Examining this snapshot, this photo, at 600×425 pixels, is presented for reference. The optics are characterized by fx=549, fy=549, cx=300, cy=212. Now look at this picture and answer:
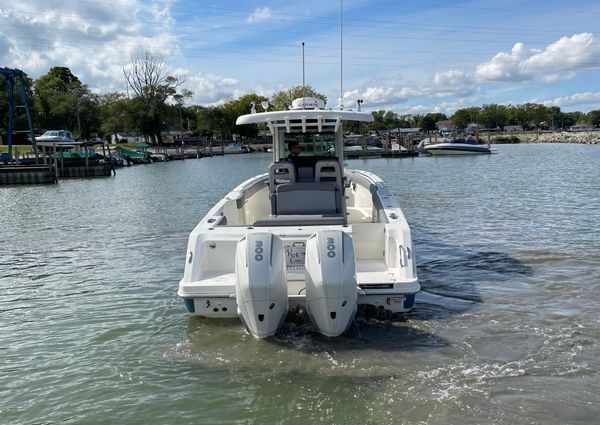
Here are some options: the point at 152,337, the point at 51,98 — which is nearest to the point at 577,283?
the point at 152,337

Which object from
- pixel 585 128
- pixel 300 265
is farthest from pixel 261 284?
pixel 585 128

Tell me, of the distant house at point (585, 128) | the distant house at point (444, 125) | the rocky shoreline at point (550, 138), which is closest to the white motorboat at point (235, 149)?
the rocky shoreline at point (550, 138)

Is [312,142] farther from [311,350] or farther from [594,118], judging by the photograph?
[594,118]

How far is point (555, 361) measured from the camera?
235 inches

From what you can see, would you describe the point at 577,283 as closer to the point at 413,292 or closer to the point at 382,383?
the point at 413,292

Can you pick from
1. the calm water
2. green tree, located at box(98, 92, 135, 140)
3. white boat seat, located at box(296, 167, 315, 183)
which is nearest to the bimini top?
white boat seat, located at box(296, 167, 315, 183)

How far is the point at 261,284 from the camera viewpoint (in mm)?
5844

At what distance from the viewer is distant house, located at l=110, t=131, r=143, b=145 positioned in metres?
102

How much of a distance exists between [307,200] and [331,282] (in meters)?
3.25

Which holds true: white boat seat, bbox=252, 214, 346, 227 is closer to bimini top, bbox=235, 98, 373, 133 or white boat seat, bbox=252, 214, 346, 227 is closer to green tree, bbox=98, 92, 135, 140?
bimini top, bbox=235, 98, 373, 133

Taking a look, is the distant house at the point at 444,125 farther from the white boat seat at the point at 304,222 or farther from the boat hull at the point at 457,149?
the white boat seat at the point at 304,222

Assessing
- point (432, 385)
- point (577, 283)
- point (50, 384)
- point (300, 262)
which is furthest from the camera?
point (577, 283)

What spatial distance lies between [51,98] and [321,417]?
292 ft

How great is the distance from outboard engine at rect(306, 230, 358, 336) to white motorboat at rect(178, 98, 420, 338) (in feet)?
0.04
